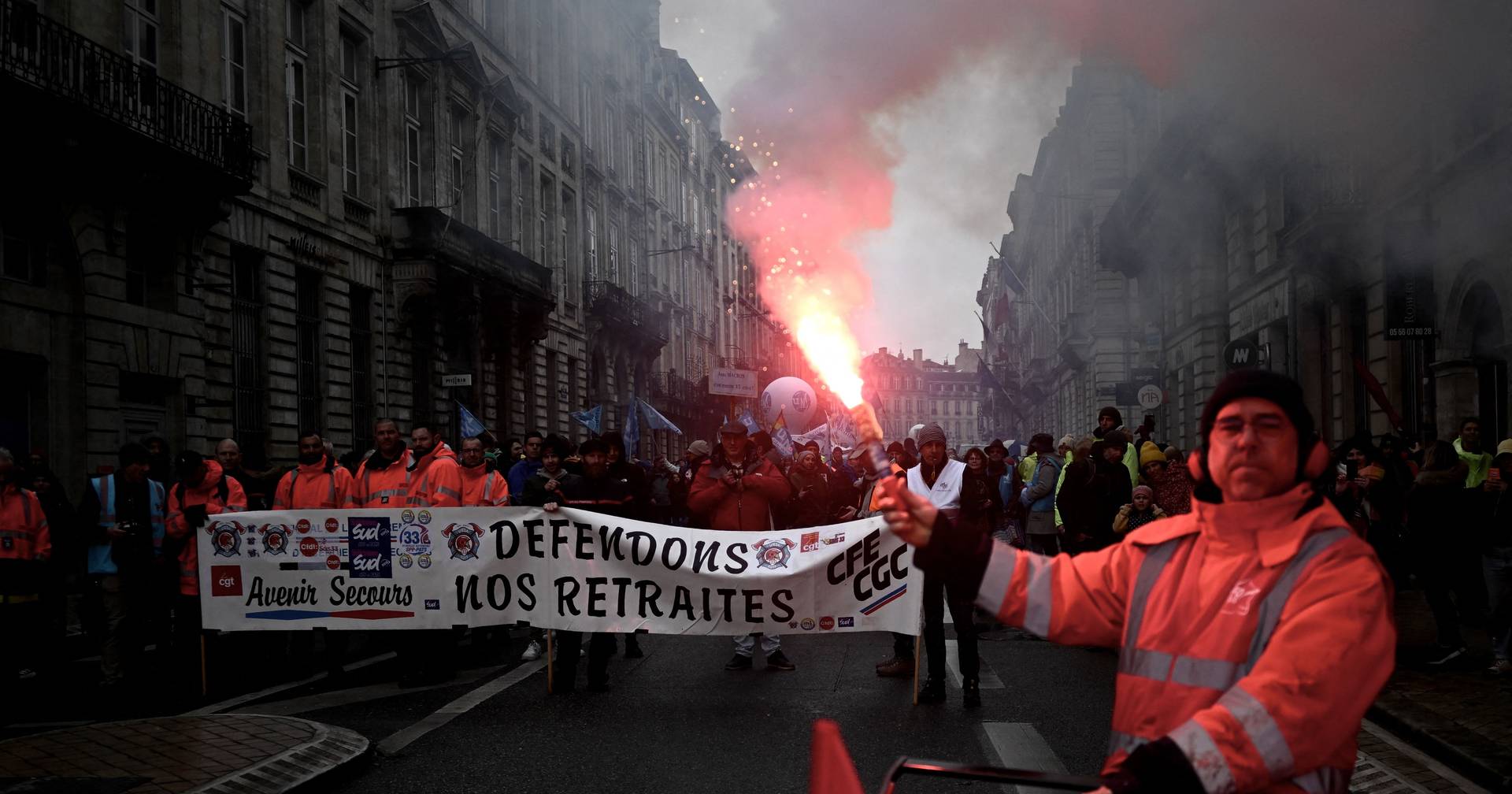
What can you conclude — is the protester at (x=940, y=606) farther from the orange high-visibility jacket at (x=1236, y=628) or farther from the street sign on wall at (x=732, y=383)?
the street sign on wall at (x=732, y=383)

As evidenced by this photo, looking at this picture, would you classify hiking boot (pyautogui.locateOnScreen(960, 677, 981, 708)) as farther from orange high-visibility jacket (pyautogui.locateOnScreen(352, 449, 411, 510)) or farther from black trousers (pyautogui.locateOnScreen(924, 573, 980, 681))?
orange high-visibility jacket (pyautogui.locateOnScreen(352, 449, 411, 510))

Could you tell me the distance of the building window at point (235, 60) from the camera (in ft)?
63.7

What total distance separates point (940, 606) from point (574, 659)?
2.54m

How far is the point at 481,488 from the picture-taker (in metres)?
10.2

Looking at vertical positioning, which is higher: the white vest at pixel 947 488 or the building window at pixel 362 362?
the building window at pixel 362 362

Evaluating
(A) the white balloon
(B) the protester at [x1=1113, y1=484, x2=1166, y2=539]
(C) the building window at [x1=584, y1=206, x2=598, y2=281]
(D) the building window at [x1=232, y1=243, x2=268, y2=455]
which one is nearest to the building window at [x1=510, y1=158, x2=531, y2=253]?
(C) the building window at [x1=584, y1=206, x2=598, y2=281]

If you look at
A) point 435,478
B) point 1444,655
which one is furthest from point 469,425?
point 1444,655

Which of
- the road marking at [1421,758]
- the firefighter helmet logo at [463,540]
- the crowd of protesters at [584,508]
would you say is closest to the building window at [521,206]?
the crowd of protesters at [584,508]

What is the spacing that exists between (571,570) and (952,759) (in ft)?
11.9

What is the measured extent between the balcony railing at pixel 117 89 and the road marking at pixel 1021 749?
41.0 ft

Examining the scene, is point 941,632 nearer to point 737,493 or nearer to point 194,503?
point 737,493

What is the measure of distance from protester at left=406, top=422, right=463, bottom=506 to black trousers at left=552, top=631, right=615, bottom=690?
151 cm

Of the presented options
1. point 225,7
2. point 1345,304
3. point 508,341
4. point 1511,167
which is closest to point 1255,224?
point 1345,304

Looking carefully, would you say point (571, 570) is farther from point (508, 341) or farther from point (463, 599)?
point (508, 341)
